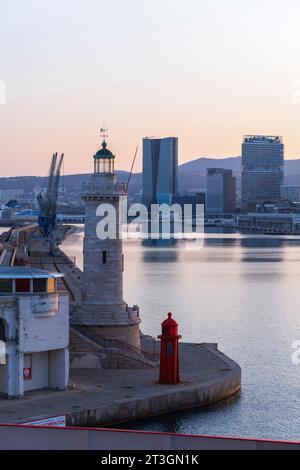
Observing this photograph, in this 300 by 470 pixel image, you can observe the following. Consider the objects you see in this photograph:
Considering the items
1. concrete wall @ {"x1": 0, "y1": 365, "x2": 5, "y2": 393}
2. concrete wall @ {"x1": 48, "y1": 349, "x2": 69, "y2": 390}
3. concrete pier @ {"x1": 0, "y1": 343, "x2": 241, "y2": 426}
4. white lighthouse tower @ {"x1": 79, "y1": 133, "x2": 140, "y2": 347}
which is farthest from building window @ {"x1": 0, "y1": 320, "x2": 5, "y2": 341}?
white lighthouse tower @ {"x1": 79, "y1": 133, "x2": 140, "y2": 347}

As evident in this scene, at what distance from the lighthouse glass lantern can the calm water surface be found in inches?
A: 175

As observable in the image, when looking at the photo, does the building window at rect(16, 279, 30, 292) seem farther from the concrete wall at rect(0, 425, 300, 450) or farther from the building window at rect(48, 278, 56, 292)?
the concrete wall at rect(0, 425, 300, 450)

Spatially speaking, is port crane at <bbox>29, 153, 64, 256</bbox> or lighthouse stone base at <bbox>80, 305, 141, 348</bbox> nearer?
lighthouse stone base at <bbox>80, 305, 141, 348</bbox>

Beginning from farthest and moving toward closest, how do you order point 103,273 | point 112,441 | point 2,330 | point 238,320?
point 238,320, point 103,273, point 2,330, point 112,441

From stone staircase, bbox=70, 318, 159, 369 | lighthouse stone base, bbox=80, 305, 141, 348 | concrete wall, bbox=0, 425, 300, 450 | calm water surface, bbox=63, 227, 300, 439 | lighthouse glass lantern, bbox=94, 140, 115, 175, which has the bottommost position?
calm water surface, bbox=63, 227, 300, 439

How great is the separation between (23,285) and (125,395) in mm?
2093

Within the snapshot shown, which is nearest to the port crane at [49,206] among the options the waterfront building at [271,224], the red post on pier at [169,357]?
the waterfront building at [271,224]

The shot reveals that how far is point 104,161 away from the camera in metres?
17.6

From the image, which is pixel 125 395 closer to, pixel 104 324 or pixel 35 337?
pixel 35 337

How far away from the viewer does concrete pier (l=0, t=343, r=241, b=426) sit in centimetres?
1287

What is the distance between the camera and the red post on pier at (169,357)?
15.1 meters

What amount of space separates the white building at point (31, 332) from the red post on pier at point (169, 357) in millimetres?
1635

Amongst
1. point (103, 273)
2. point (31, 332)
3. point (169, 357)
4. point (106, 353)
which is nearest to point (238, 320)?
point (103, 273)
